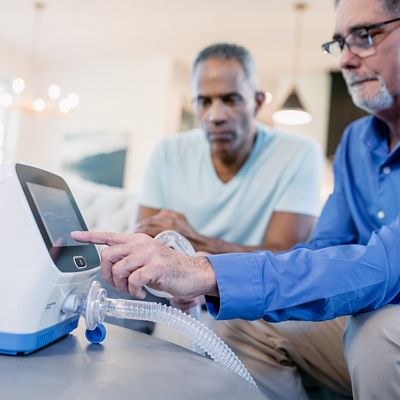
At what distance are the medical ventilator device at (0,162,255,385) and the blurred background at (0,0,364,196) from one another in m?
3.82

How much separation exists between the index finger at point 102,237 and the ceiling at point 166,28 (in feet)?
12.8

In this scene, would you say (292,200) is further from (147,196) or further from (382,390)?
(382,390)

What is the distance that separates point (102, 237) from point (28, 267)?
0.34 feet

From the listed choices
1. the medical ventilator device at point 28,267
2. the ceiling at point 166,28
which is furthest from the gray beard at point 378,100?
the ceiling at point 166,28

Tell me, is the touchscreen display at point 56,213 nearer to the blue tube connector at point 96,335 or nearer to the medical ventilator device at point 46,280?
the medical ventilator device at point 46,280

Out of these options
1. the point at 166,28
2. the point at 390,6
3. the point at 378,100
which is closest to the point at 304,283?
the point at 378,100

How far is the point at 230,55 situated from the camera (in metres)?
1.63

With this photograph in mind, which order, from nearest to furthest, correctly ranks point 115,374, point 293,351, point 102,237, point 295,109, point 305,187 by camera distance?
point 115,374 → point 102,237 → point 293,351 → point 305,187 → point 295,109

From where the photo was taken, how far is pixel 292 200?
59.7 inches

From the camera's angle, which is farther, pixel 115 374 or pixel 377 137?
pixel 377 137

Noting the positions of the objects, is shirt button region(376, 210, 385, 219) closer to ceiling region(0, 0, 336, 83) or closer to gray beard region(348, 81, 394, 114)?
gray beard region(348, 81, 394, 114)

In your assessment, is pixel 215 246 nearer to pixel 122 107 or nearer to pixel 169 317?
pixel 169 317

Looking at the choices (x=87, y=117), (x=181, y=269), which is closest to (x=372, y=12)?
(x=181, y=269)

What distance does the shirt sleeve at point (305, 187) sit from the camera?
1.52 m
